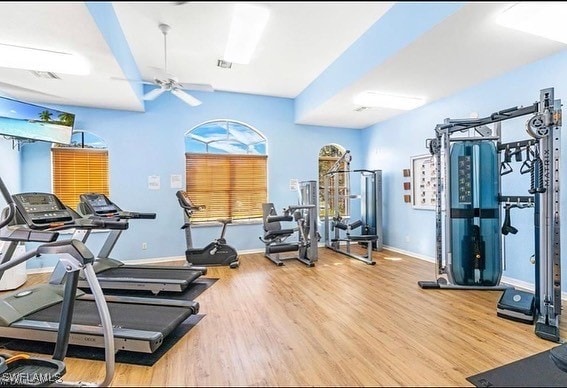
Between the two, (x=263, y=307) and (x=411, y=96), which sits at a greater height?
(x=411, y=96)

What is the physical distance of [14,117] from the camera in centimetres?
394

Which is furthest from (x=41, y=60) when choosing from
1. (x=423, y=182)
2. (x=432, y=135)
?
(x=423, y=182)

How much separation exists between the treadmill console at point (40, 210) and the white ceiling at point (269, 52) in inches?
53.3

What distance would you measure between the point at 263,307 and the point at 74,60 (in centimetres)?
355

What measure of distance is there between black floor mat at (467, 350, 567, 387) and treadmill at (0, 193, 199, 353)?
92.0 inches

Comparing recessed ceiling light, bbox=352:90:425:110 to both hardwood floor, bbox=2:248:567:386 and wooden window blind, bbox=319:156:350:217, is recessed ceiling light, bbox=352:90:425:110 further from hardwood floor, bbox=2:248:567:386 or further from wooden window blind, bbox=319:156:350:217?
hardwood floor, bbox=2:248:567:386

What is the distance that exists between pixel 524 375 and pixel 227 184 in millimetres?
5114

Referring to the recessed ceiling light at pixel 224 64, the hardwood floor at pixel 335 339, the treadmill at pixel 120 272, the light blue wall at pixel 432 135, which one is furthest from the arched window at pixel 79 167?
the light blue wall at pixel 432 135

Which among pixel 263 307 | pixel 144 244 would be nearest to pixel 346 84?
pixel 263 307

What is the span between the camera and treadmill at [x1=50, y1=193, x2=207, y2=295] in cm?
362

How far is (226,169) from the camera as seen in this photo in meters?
5.93

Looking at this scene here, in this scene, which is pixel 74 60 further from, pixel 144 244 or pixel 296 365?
pixel 296 365

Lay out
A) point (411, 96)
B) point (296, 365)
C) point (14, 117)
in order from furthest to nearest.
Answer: point (411, 96)
point (14, 117)
point (296, 365)

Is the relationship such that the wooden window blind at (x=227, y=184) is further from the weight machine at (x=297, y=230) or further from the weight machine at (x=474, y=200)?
the weight machine at (x=474, y=200)
